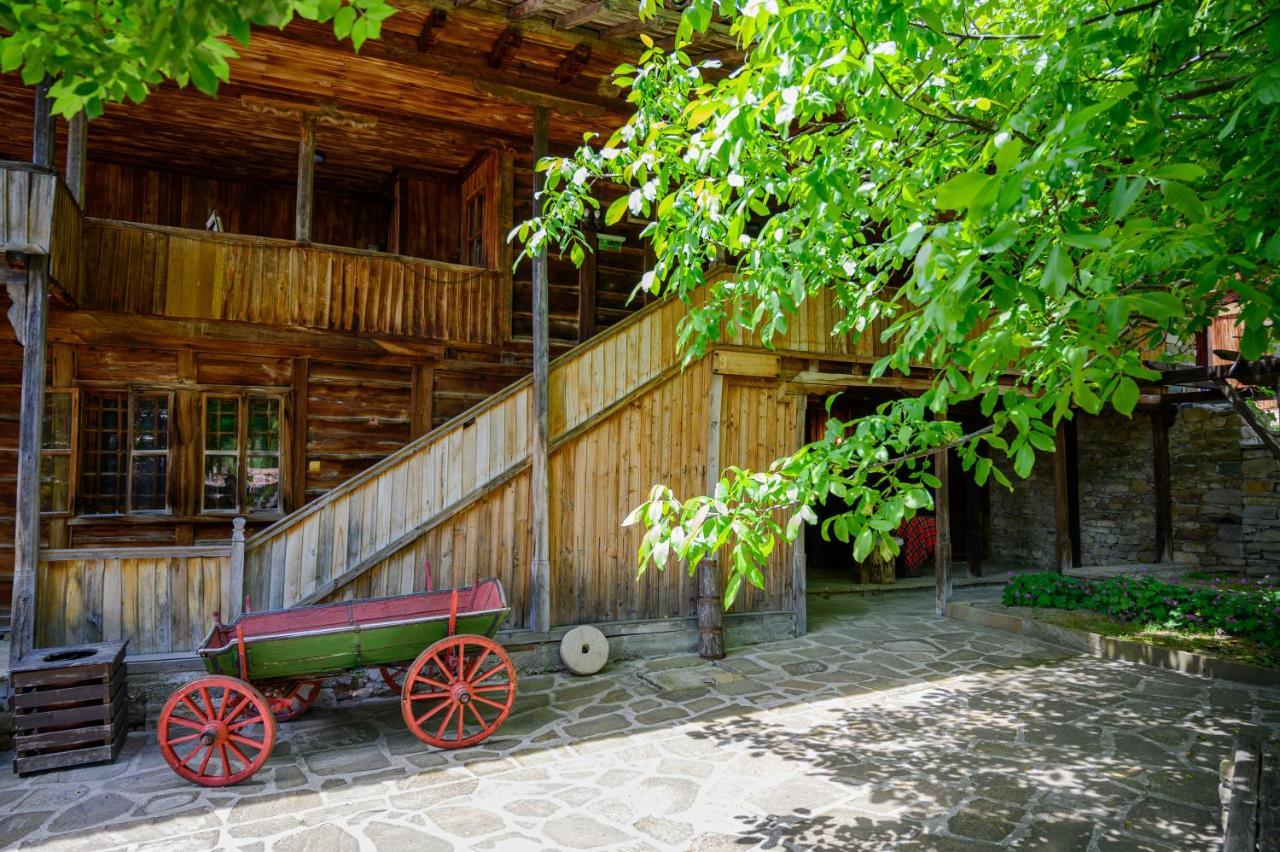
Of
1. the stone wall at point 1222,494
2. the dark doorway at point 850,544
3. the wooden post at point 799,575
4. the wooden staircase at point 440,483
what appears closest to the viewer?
the wooden staircase at point 440,483

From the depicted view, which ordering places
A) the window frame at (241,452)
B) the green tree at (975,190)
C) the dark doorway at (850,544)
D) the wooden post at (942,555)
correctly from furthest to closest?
the dark doorway at (850,544), the wooden post at (942,555), the window frame at (241,452), the green tree at (975,190)

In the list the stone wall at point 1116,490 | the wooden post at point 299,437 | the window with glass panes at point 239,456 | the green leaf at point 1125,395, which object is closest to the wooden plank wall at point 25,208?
the window with glass panes at point 239,456

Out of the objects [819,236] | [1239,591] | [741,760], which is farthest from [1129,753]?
[1239,591]

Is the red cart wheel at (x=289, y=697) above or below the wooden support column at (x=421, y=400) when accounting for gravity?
below

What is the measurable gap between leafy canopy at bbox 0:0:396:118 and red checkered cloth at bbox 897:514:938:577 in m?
13.6

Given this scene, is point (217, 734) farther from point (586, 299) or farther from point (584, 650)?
point (586, 299)

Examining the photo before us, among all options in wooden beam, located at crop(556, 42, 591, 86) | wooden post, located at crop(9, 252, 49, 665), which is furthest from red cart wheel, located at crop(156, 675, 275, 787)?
wooden beam, located at crop(556, 42, 591, 86)

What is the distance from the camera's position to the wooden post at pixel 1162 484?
13.5m

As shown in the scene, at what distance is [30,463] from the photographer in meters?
6.15

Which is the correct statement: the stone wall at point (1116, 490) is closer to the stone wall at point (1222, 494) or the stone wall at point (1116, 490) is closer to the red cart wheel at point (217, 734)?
the stone wall at point (1222, 494)

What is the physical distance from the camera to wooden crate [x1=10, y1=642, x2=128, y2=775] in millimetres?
5406

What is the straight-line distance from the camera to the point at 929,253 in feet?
6.54

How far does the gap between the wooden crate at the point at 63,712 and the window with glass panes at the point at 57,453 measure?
11.5 feet

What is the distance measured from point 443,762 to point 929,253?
5.27 metres
